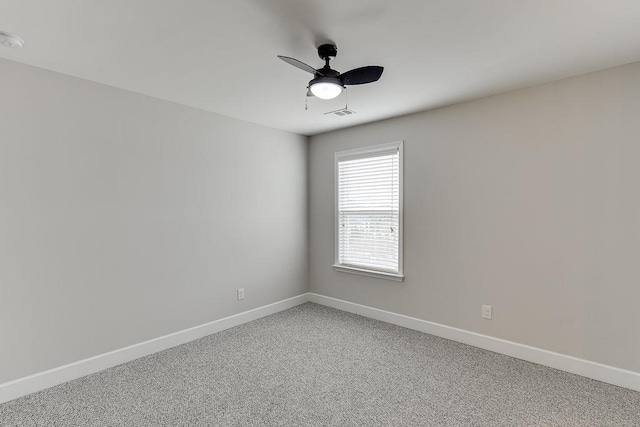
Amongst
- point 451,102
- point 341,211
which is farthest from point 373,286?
point 451,102

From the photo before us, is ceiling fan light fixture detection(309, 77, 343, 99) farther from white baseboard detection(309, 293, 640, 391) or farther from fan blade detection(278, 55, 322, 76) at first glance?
white baseboard detection(309, 293, 640, 391)

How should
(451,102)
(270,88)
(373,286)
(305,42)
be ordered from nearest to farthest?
(305,42) < (270,88) < (451,102) < (373,286)

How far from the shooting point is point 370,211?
166 inches

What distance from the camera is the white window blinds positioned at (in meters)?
3.98

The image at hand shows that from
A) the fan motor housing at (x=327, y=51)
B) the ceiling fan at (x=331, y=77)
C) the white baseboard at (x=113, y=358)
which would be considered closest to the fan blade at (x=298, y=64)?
the ceiling fan at (x=331, y=77)

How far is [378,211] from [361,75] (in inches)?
86.2

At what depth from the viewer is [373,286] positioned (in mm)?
4176

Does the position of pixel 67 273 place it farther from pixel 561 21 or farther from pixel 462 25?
pixel 561 21

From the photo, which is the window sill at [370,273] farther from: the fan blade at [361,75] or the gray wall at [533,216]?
the fan blade at [361,75]

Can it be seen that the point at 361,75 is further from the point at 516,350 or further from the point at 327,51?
the point at 516,350

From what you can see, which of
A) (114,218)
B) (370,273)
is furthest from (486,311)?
(114,218)

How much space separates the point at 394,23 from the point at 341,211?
279cm

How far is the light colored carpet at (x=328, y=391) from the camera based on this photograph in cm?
219

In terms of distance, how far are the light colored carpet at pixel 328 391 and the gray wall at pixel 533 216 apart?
44 cm
